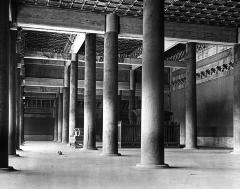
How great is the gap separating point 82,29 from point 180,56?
68.8 feet

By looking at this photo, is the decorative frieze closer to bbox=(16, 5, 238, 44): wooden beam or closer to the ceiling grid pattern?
bbox=(16, 5, 238, 44): wooden beam

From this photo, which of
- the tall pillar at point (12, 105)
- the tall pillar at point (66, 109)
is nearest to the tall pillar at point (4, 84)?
the tall pillar at point (12, 105)

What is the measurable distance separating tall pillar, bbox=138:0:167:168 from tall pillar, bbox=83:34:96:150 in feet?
38.0

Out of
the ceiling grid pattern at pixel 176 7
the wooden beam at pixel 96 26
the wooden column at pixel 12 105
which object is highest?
the ceiling grid pattern at pixel 176 7

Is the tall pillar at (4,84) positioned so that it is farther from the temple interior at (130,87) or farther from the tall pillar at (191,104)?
the tall pillar at (191,104)

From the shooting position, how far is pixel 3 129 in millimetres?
12070

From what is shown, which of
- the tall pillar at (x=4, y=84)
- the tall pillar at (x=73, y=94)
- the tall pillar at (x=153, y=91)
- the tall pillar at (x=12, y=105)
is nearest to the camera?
the tall pillar at (x=4, y=84)

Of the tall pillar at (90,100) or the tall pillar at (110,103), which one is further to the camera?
the tall pillar at (90,100)

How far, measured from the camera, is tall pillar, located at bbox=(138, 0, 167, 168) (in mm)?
13922

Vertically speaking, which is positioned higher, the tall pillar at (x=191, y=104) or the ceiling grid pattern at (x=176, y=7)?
the ceiling grid pattern at (x=176, y=7)

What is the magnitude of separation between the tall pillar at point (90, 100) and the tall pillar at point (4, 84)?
13.2 metres

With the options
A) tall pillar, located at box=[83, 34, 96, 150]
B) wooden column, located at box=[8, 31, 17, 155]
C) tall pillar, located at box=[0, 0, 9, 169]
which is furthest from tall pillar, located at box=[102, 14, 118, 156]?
tall pillar, located at box=[0, 0, 9, 169]

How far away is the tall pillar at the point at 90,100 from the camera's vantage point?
25.5m

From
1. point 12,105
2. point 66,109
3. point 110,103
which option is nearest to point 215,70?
point 66,109
